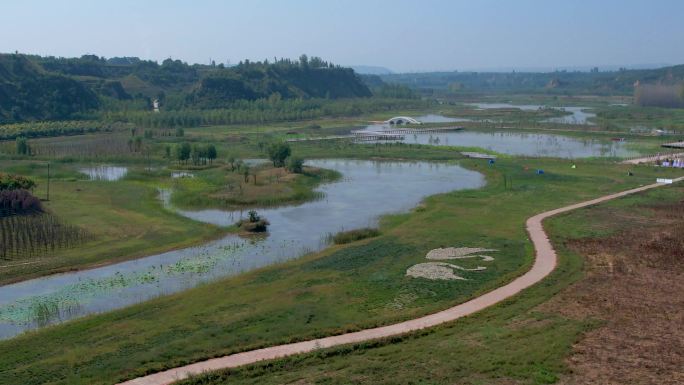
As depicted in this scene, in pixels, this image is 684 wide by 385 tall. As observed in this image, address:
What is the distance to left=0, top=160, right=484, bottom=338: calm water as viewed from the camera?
118 feet

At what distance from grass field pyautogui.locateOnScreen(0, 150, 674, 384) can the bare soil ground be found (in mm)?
1104

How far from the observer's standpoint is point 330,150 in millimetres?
103438

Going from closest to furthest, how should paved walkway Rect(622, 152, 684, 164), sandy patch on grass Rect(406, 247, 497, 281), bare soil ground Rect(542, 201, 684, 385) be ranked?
bare soil ground Rect(542, 201, 684, 385), sandy patch on grass Rect(406, 247, 497, 281), paved walkway Rect(622, 152, 684, 164)

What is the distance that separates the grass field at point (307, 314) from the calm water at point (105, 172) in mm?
39197

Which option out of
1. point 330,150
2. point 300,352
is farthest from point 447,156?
point 300,352

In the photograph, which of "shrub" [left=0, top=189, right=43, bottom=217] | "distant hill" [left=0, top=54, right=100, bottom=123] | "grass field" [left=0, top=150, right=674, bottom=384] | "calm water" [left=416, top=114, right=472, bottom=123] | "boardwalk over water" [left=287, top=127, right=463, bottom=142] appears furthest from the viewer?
"calm water" [left=416, top=114, right=472, bottom=123]

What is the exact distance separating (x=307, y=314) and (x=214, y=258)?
50.4 ft

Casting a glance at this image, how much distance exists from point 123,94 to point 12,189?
12557cm

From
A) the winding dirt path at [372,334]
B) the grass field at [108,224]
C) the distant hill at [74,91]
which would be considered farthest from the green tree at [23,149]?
the winding dirt path at [372,334]

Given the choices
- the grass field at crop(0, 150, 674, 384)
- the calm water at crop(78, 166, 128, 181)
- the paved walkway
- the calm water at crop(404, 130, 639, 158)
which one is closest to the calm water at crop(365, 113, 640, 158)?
the calm water at crop(404, 130, 639, 158)

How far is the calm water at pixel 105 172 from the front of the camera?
7769 cm

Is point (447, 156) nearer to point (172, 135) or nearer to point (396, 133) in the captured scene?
point (396, 133)

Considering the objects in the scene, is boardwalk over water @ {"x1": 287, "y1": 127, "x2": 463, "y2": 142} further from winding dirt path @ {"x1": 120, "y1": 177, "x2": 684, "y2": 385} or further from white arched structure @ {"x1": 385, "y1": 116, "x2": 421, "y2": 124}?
winding dirt path @ {"x1": 120, "y1": 177, "x2": 684, "y2": 385}

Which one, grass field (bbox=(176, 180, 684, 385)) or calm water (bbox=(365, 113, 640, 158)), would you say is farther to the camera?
calm water (bbox=(365, 113, 640, 158))
